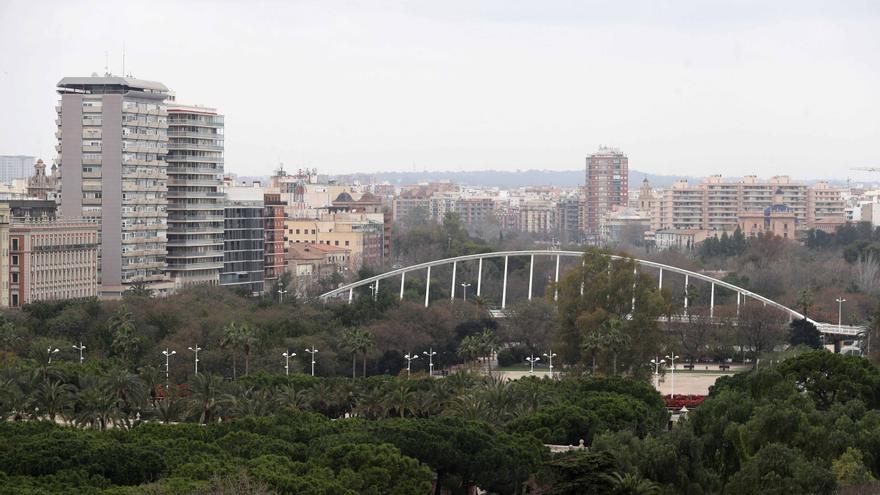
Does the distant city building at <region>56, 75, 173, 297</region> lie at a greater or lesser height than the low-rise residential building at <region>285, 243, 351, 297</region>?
greater

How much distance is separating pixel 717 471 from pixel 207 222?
67336 millimetres

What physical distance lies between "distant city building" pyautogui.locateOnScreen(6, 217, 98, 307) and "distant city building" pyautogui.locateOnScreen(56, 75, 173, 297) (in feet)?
9.47

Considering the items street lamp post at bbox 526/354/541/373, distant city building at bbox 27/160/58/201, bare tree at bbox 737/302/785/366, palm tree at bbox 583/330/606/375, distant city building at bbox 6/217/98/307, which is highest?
distant city building at bbox 27/160/58/201

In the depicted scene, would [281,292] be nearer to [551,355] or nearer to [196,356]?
[551,355]

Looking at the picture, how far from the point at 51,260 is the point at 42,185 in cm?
3582

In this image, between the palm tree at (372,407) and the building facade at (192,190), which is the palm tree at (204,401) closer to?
the palm tree at (372,407)

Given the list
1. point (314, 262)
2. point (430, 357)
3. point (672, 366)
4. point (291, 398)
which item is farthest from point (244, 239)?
point (291, 398)

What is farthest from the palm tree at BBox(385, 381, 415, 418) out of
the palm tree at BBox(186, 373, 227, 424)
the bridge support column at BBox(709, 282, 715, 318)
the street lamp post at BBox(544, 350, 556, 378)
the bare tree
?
the bridge support column at BBox(709, 282, 715, 318)

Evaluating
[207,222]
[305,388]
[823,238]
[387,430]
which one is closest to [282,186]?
[823,238]

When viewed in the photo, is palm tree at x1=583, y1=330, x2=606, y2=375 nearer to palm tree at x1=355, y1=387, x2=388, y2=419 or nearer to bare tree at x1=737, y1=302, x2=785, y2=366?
bare tree at x1=737, y1=302, x2=785, y2=366

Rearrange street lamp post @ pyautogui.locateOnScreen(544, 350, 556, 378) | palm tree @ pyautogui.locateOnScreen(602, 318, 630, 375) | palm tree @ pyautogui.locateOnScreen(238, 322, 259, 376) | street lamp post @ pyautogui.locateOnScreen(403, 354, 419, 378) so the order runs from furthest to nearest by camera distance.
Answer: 1. street lamp post @ pyautogui.locateOnScreen(544, 350, 556, 378)
2. street lamp post @ pyautogui.locateOnScreen(403, 354, 419, 378)
3. palm tree @ pyautogui.locateOnScreen(602, 318, 630, 375)
4. palm tree @ pyautogui.locateOnScreen(238, 322, 259, 376)

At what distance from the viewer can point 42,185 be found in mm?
136250

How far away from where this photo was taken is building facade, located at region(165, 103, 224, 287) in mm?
114562

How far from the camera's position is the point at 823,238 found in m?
190
